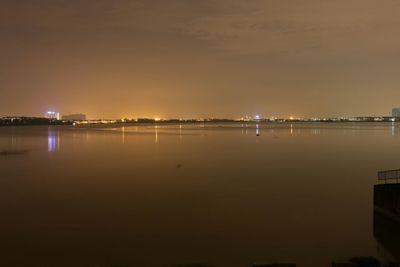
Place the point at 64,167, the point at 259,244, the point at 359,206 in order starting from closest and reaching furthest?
1. the point at 259,244
2. the point at 359,206
3. the point at 64,167

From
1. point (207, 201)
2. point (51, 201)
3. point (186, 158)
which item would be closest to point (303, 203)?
point (207, 201)

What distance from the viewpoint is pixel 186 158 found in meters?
45.5

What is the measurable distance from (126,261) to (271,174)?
67.5 ft

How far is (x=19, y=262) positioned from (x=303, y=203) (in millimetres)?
13217

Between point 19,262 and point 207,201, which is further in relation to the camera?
point 207,201

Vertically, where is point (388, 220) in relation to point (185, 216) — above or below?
above

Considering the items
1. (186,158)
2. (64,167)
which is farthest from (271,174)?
(64,167)

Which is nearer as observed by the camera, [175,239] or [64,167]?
[175,239]

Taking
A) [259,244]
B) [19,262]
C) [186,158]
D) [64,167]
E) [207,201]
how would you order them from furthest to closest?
[186,158], [64,167], [207,201], [259,244], [19,262]

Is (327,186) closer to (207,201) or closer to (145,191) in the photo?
(207,201)

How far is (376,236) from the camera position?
15227 mm

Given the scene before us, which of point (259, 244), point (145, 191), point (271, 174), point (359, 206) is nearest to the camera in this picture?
point (259, 244)

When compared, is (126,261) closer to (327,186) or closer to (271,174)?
(327,186)

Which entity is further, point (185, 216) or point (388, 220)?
point (185, 216)
